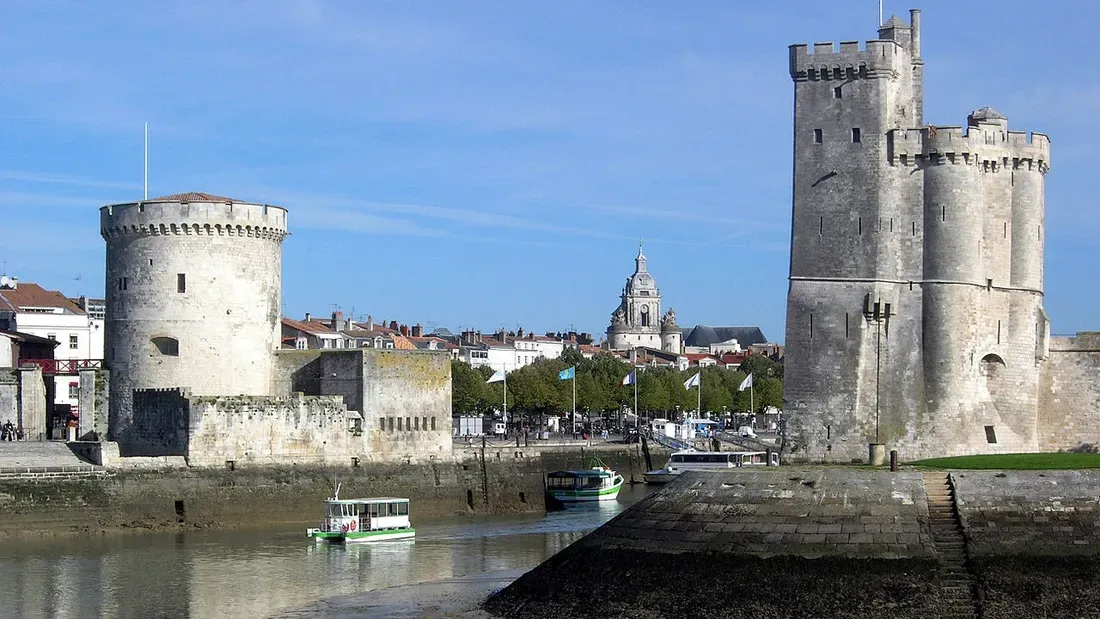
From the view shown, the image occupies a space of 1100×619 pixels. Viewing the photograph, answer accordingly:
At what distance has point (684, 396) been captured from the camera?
10375 centimetres

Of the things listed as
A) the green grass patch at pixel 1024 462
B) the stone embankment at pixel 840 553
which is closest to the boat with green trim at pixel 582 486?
the green grass patch at pixel 1024 462

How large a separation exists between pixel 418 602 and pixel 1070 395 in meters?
18.0

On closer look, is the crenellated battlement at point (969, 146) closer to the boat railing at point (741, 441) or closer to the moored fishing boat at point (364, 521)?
the moored fishing boat at point (364, 521)

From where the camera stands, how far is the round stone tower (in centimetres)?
5388

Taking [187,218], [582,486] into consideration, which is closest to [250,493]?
[187,218]

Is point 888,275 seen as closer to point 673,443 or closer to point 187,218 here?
point 187,218

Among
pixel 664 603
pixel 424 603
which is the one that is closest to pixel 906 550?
pixel 664 603

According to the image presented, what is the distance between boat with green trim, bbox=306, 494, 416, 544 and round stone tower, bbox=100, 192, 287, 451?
278 inches

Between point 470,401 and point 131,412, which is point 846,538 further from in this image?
point 470,401

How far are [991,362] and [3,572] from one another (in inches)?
897

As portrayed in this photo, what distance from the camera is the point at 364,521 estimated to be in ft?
159

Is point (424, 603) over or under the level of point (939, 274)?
under

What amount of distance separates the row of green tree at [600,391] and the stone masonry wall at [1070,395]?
151 ft

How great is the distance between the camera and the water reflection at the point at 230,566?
36469 millimetres
